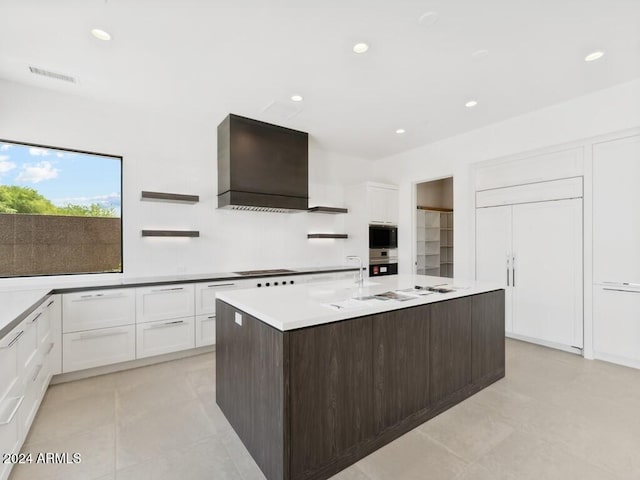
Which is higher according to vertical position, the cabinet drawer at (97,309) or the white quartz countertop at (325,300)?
the white quartz countertop at (325,300)

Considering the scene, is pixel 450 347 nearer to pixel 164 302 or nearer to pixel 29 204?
pixel 164 302

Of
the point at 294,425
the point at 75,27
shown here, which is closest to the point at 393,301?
the point at 294,425

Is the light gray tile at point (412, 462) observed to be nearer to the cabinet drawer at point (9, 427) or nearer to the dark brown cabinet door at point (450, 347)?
the dark brown cabinet door at point (450, 347)

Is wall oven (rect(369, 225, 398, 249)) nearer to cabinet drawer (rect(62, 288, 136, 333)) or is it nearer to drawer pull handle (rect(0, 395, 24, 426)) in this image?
cabinet drawer (rect(62, 288, 136, 333))

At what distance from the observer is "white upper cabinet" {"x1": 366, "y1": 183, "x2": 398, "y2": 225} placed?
5.17 metres

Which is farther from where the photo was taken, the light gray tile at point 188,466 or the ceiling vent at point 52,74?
the ceiling vent at point 52,74

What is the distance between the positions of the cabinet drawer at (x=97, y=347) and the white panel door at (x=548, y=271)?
4.61 meters

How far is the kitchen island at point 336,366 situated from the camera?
63.8 inches

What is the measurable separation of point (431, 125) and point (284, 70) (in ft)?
7.54

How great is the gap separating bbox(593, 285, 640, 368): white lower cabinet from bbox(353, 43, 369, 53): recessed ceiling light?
11.3ft

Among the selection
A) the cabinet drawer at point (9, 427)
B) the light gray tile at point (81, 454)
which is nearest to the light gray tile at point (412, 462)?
the light gray tile at point (81, 454)

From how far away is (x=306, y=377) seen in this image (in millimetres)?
1643

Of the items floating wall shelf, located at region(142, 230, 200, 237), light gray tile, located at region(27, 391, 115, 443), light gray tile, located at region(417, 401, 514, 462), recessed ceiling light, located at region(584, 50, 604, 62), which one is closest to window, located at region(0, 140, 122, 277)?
floating wall shelf, located at region(142, 230, 200, 237)

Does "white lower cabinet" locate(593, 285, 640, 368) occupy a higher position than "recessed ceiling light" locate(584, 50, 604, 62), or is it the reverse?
"recessed ceiling light" locate(584, 50, 604, 62)
